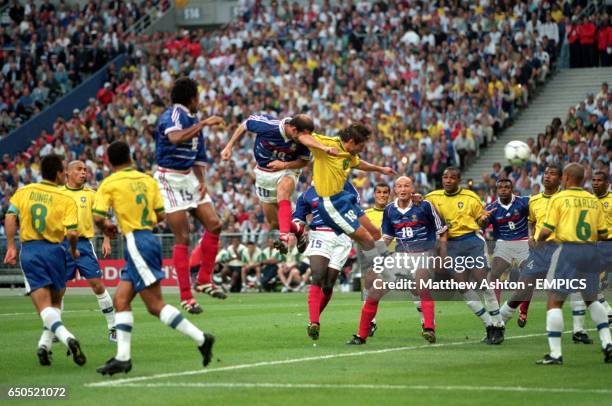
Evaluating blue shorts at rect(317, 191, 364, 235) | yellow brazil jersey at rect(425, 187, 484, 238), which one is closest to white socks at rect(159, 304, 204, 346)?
blue shorts at rect(317, 191, 364, 235)

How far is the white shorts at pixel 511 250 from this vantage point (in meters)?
19.4

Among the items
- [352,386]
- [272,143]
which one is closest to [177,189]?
[272,143]

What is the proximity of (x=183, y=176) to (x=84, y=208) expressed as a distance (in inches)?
154

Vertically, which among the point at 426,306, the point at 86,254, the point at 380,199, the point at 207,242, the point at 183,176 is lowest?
the point at 426,306

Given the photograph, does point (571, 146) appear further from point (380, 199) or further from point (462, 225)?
point (462, 225)

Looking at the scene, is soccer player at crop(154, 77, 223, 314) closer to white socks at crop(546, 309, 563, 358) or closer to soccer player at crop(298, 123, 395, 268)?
soccer player at crop(298, 123, 395, 268)

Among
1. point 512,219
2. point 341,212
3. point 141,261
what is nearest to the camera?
point 141,261

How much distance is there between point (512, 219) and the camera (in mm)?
19375

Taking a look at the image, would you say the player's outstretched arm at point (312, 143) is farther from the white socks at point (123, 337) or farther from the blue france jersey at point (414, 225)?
the white socks at point (123, 337)

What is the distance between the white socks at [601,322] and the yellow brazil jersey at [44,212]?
6.32 metres

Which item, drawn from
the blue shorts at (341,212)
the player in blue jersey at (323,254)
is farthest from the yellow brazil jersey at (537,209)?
the blue shorts at (341,212)

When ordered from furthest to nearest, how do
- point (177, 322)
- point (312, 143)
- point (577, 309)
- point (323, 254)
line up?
point (323, 254), point (577, 309), point (312, 143), point (177, 322)

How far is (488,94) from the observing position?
34656 millimetres

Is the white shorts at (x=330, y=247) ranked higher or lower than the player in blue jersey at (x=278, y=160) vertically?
lower
